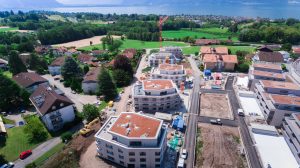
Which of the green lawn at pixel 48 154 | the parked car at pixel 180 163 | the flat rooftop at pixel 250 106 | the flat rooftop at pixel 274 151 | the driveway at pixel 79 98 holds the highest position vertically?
the flat rooftop at pixel 250 106

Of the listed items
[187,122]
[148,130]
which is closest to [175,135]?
[187,122]

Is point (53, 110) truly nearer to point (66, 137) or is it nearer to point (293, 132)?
point (66, 137)

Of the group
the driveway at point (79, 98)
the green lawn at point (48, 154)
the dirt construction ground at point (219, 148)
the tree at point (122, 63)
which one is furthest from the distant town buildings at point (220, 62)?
the green lawn at point (48, 154)

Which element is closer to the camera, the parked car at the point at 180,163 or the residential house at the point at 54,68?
the parked car at the point at 180,163

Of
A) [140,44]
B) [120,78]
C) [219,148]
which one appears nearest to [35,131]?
[120,78]

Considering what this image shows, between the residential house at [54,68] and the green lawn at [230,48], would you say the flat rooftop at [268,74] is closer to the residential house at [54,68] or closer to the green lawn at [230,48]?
the green lawn at [230,48]
